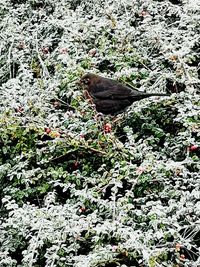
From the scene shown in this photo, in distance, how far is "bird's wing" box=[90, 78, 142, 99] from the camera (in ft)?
12.9

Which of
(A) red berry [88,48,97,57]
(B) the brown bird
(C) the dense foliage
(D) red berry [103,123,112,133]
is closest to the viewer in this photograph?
(C) the dense foliage

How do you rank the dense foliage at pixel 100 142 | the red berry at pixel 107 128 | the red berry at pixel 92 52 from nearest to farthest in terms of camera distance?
1. the dense foliage at pixel 100 142
2. the red berry at pixel 107 128
3. the red berry at pixel 92 52

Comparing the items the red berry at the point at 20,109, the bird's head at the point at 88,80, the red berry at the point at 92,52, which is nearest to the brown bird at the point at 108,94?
the bird's head at the point at 88,80

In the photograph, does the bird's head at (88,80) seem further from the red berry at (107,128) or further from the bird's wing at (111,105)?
the red berry at (107,128)

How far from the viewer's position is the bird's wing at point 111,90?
154 inches

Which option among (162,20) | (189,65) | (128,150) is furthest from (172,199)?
(162,20)

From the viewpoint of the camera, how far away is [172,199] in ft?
10.7

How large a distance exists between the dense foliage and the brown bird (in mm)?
72

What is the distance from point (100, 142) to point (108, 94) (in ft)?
1.38

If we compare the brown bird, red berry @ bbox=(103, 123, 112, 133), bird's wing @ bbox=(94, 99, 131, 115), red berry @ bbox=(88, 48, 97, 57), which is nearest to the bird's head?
the brown bird

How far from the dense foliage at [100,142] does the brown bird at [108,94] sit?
0.07 meters

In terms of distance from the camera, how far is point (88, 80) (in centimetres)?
407

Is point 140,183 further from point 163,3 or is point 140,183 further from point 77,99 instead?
point 163,3

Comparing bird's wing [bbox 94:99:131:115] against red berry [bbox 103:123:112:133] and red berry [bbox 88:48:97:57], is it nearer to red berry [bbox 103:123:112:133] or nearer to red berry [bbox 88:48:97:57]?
red berry [bbox 103:123:112:133]
